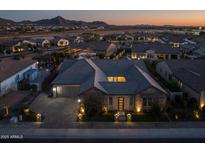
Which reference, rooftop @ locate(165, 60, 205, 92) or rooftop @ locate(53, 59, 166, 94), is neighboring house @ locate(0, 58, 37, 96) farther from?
rooftop @ locate(165, 60, 205, 92)

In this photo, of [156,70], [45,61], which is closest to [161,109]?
[156,70]

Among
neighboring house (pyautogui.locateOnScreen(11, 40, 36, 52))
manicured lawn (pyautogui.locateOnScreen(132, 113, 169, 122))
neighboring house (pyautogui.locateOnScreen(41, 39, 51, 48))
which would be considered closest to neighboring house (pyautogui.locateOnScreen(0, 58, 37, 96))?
manicured lawn (pyautogui.locateOnScreen(132, 113, 169, 122))

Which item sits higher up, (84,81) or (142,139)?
(84,81)

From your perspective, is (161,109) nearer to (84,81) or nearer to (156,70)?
(84,81)

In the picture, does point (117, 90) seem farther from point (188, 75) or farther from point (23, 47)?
point (23, 47)

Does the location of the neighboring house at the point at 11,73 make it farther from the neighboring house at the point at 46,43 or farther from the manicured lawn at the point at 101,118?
the neighboring house at the point at 46,43

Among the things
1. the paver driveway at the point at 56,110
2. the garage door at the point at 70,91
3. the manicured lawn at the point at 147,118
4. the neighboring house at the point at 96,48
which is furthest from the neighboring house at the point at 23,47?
the manicured lawn at the point at 147,118
